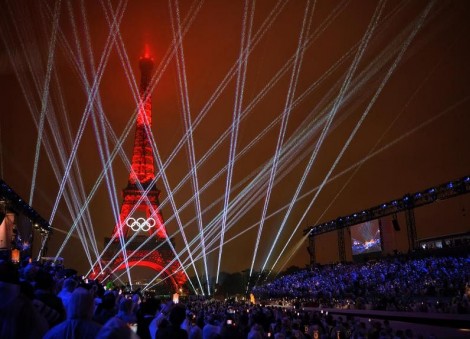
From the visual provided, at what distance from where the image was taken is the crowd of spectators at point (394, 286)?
2147cm

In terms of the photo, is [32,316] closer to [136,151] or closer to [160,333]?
[160,333]

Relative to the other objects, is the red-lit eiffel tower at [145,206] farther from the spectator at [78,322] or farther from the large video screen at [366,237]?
the spectator at [78,322]

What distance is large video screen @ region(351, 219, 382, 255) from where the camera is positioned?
43.9 meters

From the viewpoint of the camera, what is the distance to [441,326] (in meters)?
15.8

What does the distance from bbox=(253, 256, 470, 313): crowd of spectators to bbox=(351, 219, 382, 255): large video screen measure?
153 inches

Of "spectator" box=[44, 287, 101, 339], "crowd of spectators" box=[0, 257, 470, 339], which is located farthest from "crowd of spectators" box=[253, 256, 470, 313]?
"spectator" box=[44, 287, 101, 339]

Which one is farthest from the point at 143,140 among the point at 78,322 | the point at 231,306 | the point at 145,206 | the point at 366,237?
the point at 78,322

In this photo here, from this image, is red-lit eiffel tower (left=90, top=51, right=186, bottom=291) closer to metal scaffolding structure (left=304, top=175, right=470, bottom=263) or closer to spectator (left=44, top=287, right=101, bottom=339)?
metal scaffolding structure (left=304, top=175, right=470, bottom=263)

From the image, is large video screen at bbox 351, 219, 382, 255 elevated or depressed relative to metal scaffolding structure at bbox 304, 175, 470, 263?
depressed

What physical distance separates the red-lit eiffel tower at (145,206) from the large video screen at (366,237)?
86.6 ft

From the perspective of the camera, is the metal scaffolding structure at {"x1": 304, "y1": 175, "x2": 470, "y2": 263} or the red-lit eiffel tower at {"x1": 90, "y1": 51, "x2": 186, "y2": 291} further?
the red-lit eiffel tower at {"x1": 90, "y1": 51, "x2": 186, "y2": 291}

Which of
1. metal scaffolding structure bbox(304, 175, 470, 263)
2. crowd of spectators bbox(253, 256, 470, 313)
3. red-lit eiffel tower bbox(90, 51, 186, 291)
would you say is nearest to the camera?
crowd of spectators bbox(253, 256, 470, 313)

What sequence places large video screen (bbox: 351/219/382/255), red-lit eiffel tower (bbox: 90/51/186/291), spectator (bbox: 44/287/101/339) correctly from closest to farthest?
1. spectator (bbox: 44/287/101/339)
2. large video screen (bbox: 351/219/382/255)
3. red-lit eiffel tower (bbox: 90/51/186/291)

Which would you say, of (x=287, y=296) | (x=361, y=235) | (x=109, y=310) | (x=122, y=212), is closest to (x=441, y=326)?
(x=109, y=310)
